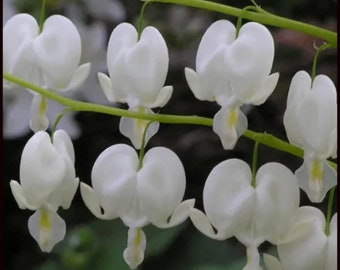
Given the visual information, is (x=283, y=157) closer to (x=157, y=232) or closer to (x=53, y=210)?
(x=157, y=232)

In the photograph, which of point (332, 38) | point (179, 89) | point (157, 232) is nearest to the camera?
point (332, 38)

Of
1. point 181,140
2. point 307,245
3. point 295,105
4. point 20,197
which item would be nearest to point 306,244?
point 307,245

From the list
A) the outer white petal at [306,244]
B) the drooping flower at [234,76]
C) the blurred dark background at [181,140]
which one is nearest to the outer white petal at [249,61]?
the drooping flower at [234,76]

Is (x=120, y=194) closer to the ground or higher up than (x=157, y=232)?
higher up

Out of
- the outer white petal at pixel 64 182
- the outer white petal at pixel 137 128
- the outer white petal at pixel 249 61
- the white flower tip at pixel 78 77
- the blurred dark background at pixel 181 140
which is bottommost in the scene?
the blurred dark background at pixel 181 140

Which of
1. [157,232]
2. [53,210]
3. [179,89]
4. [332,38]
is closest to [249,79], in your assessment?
[332,38]

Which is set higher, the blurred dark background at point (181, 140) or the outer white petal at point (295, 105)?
the outer white petal at point (295, 105)

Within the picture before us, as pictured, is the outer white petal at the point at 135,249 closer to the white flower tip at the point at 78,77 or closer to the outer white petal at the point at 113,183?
the outer white petal at the point at 113,183
